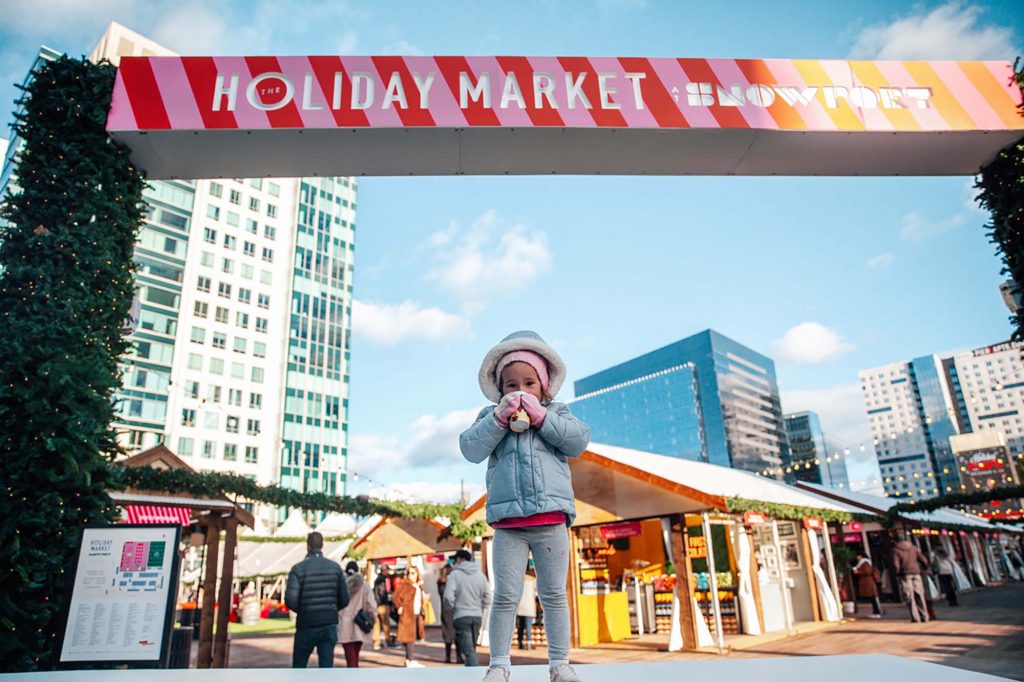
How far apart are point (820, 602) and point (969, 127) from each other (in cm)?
1220

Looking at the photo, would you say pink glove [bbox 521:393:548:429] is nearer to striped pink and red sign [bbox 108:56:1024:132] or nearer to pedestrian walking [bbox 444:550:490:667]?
striped pink and red sign [bbox 108:56:1024:132]

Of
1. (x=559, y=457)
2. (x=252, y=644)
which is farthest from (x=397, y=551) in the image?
(x=559, y=457)

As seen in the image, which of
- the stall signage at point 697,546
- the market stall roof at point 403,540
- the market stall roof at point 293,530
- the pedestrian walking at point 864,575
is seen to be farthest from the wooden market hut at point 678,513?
the market stall roof at point 293,530

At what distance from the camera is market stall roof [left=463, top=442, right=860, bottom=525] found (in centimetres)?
1091

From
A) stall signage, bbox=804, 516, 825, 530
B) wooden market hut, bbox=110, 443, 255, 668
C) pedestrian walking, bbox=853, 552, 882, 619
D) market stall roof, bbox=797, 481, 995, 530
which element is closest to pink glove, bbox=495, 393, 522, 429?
wooden market hut, bbox=110, 443, 255, 668

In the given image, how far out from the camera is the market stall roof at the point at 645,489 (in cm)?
1091

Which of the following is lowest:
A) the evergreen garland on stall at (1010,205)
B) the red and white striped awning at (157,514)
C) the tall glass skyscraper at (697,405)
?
the red and white striped awning at (157,514)

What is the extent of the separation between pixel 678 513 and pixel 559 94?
8584 mm

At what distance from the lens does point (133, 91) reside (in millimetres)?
4762

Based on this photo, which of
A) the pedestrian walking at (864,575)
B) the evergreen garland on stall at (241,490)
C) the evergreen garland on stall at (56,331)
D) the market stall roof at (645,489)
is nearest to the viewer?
the evergreen garland on stall at (56,331)

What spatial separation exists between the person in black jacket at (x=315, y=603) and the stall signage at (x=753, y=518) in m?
7.87

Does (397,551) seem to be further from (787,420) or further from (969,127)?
(787,420)

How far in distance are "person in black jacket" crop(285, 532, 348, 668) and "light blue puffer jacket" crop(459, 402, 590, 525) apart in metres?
→ 3.83

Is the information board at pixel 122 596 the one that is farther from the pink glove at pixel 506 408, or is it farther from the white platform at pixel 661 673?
the pink glove at pixel 506 408
